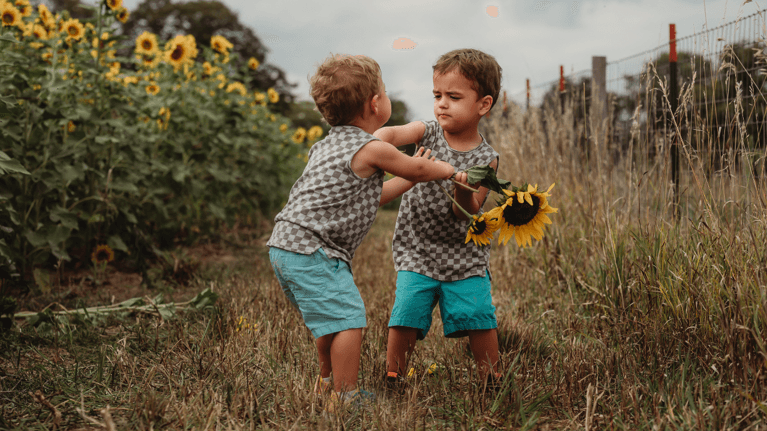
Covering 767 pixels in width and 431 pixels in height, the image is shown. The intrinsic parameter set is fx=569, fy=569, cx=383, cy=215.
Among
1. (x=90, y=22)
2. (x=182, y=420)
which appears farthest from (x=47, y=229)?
(x=182, y=420)

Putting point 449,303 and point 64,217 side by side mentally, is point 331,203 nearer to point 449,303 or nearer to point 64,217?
point 449,303

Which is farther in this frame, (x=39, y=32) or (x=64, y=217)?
(x=39, y=32)

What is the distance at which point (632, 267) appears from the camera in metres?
2.81

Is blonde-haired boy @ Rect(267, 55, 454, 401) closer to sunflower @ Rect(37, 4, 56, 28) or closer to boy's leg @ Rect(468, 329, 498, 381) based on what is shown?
boy's leg @ Rect(468, 329, 498, 381)

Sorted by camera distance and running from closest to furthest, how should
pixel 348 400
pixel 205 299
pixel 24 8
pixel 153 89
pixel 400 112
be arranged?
pixel 348 400 → pixel 205 299 → pixel 24 8 → pixel 153 89 → pixel 400 112

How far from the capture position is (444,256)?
234cm

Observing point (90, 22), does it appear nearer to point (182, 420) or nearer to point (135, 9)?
point (182, 420)

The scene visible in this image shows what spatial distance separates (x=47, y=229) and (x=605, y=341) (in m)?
3.33

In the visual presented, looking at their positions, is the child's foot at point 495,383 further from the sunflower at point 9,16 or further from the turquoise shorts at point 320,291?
the sunflower at point 9,16

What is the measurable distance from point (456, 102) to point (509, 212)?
0.49 metres

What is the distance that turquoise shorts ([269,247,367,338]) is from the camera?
2.00m

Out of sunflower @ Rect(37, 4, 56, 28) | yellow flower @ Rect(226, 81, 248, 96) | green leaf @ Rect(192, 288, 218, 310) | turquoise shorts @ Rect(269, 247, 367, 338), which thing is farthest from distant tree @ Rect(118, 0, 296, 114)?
turquoise shorts @ Rect(269, 247, 367, 338)

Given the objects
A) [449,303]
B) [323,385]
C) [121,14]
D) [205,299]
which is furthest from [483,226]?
[121,14]

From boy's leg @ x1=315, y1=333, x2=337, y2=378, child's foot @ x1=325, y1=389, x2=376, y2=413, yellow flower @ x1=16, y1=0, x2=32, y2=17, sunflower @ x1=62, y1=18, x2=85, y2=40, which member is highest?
yellow flower @ x1=16, y1=0, x2=32, y2=17
